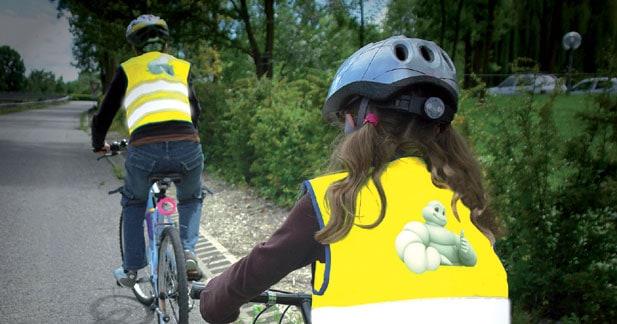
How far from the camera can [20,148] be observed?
1420 cm

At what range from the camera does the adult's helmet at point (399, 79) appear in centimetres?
149

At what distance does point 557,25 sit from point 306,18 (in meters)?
14.0

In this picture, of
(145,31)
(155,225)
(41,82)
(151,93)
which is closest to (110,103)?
(151,93)

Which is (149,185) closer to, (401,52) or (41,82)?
(401,52)

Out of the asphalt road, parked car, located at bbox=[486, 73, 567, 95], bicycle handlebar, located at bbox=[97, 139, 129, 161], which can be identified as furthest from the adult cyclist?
parked car, located at bbox=[486, 73, 567, 95]

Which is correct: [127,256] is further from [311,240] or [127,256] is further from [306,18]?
[306,18]

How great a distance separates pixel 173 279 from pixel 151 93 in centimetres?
131

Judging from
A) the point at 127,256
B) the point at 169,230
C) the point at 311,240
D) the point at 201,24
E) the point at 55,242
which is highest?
the point at 201,24

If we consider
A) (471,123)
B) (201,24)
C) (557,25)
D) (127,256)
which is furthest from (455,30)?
(127,256)

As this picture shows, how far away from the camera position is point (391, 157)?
1.50m

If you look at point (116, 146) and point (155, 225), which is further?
point (116, 146)

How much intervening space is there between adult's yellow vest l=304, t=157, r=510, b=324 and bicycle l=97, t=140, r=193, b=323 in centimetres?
174

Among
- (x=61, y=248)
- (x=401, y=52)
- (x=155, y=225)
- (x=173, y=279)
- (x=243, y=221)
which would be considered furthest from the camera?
(x=243, y=221)

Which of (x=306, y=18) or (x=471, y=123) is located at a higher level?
(x=306, y=18)
